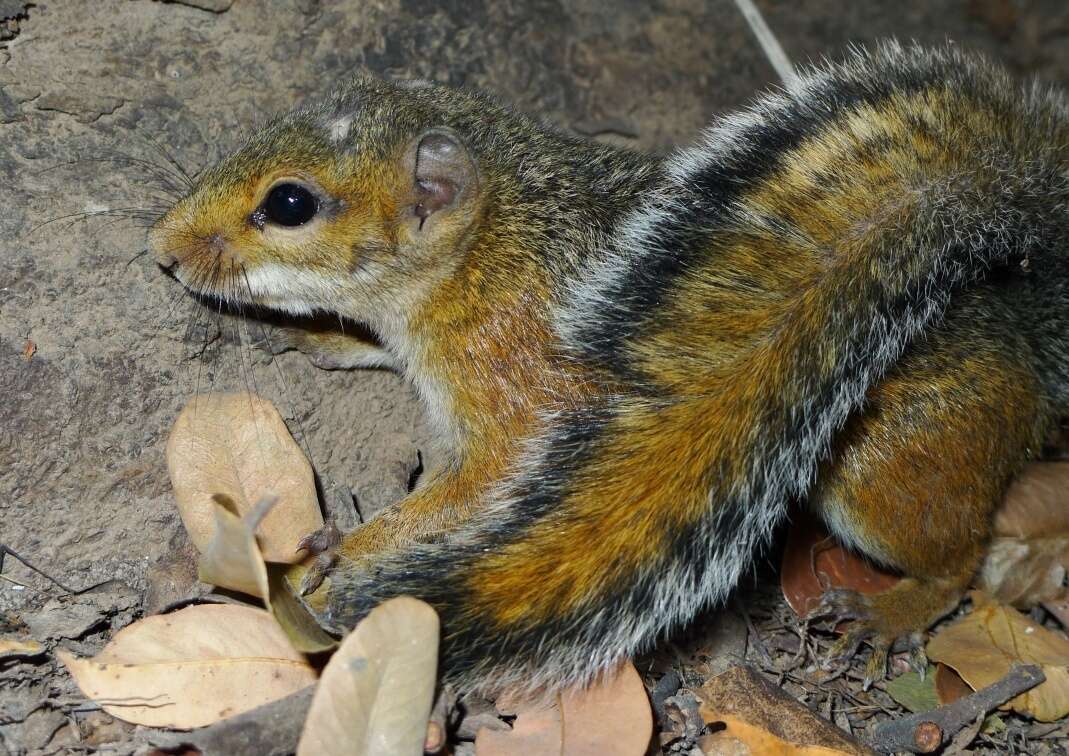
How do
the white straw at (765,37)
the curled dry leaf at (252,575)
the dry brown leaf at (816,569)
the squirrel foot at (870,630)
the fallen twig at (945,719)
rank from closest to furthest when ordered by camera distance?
1. the curled dry leaf at (252,575)
2. the fallen twig at (945,719)
3. the squirrel foot at (870,630)
4. the dry brown leaf at (816,569)
5. the white straw at (765,37)

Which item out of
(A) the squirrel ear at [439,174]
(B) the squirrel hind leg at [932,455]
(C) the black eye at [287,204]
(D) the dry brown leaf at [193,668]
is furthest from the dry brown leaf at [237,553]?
(B) the squirrel hind leg at [932,455]

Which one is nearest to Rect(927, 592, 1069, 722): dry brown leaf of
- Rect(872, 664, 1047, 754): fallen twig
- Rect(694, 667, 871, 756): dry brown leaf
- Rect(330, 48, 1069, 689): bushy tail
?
Rect(872, 664, 1047, 754): fallen twig

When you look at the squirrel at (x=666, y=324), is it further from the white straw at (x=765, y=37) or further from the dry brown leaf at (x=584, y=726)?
the white straw at (x=765, y=37)

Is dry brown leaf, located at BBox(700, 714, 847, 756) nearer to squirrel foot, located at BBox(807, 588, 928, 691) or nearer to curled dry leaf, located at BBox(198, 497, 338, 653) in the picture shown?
squirrel foot, located at BBox(807, 588, 928, 691)

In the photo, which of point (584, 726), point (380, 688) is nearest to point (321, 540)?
point (380, 688)

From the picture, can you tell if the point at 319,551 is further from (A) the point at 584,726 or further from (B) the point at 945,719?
(B) the point at 945,719

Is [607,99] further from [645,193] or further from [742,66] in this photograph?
[645,193]

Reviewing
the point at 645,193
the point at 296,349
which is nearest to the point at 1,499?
the point at 296,349

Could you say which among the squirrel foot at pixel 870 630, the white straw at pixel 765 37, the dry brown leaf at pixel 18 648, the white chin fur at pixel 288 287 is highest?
the white chin fur at pixel 288 287
